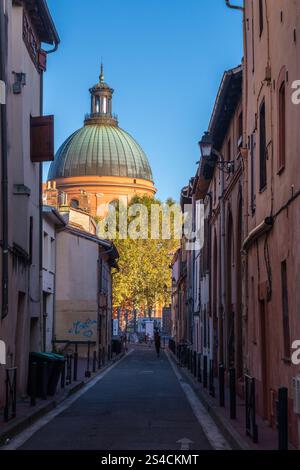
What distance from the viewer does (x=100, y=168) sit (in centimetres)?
9544

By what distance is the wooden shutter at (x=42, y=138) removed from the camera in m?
20.5

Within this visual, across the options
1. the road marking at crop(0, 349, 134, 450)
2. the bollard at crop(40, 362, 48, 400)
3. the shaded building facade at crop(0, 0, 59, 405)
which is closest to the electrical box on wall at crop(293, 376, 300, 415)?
the road marking at crop(0, 349, 134, 450)

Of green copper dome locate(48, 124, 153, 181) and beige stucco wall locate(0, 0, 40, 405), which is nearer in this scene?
beige stucco wall locate(0, 0, 40, 405)

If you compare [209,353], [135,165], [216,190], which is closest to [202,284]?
[209,353]

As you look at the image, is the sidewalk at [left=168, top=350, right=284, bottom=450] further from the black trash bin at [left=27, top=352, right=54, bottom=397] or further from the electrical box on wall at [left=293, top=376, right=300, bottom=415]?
the black trash bin at [left=27, top=352, right=54, bottom=397]

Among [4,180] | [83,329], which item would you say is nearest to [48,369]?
[4,180]

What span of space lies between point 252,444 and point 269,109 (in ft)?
19.1

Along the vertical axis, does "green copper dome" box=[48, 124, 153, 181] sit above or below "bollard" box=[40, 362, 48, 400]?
above

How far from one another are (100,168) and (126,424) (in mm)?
81430

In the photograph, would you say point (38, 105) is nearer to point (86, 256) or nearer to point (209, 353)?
point (209, 353)

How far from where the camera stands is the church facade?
93.9m

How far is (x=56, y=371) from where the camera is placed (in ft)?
63.6

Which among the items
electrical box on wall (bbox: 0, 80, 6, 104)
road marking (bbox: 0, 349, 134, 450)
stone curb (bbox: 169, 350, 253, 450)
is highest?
electrical box on wall (bbox: 0, 80, 6, 104)

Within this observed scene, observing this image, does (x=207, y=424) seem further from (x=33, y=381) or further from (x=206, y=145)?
(x=206, y=145)
